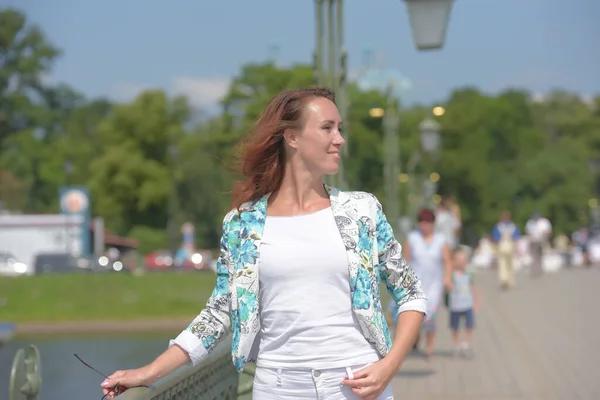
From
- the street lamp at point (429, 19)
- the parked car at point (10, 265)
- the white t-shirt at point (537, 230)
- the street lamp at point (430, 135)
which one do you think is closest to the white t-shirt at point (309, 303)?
the street lamp at point (429, 19)

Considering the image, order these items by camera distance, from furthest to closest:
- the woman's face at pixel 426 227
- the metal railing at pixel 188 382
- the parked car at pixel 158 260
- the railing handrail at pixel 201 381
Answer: the parked car at pixel 158 260 → the woman's face at pixel 426 227 → the metal railing at pixel 188 382 → the railing handrail at pixel 201 381

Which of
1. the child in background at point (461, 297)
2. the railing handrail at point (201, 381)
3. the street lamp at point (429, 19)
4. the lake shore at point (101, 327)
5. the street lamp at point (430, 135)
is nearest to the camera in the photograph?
the railing handrail at point (201, 381)

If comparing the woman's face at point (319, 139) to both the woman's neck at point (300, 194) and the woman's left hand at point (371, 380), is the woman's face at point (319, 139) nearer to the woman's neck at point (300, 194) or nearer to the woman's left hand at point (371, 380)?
the woman's neck at point (300, 194)

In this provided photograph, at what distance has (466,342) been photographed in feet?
48.1

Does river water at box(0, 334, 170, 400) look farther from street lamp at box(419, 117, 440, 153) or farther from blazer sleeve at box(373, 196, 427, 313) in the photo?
blazer sleeve at box(373, 196, 427, 313)

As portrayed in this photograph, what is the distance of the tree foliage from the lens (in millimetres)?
79312

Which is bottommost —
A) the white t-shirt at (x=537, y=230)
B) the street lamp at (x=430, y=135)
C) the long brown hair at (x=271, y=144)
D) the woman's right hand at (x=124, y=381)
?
the white t-shirt at (x=537, y=230)

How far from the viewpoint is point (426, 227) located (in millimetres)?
13312

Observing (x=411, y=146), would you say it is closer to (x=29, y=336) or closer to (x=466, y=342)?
(x=29, y=336)

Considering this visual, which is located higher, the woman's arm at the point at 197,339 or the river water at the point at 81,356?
the woman's arm at the point at 197,339

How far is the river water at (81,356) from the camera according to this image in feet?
57.9

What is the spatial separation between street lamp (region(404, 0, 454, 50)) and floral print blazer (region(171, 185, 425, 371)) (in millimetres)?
8318

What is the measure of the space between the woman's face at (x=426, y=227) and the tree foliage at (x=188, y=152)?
56620 millimetres

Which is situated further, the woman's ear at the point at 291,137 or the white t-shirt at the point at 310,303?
the woman's ear at the point at 291,137
